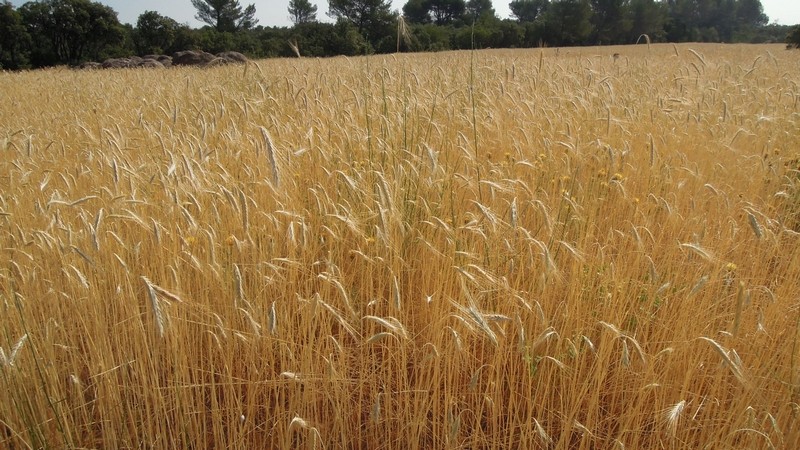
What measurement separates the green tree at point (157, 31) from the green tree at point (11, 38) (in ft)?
22.7

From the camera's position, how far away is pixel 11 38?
31.2m

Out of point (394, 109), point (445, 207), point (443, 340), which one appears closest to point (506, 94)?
point (394, 109)

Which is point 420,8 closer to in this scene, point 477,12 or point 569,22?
point 569,22

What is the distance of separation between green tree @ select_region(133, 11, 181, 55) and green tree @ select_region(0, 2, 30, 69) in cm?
691

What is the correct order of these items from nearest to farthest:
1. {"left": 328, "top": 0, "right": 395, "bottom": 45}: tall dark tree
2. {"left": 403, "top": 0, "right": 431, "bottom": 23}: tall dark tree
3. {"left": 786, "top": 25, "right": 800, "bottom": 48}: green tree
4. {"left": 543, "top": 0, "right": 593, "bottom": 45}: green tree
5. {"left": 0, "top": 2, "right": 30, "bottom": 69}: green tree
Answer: {"left": 328, "top": 0, "right": 395, "bottom": 45}: tall dark tree < {"left": 786, "top": 25, "right": 800, "bottom": 48}: green tree < {"left": 0, "top": 2, "right": 30, "bottom": 69}: green tree < {"left": 543, "top": 0, "right": 593, "bottom": 45}: green tree < {"left": 403, "top": 0, "right": 431, "bottom": 23}: tall dark tree

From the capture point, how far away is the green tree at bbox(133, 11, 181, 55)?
33.2 meters

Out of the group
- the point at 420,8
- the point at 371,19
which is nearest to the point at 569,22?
the point at 420,8

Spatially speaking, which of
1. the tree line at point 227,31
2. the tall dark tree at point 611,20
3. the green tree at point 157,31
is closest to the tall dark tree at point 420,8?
the tree line at point 227,31

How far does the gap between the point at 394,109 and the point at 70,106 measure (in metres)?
4.40

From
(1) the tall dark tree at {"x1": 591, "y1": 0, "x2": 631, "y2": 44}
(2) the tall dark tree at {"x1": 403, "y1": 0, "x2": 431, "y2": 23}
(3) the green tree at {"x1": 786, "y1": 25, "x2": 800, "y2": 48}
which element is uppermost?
(2) the tall dark tree at {"x1": 403, "y1": 0, "x2": 431, "y2": 23}

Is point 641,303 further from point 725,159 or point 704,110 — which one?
point 704,110

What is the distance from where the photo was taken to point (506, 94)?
166 inches

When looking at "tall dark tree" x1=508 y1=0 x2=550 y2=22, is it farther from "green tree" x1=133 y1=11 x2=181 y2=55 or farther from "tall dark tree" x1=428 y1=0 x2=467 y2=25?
"green tree" x1=133 y1=11 x2=181 y2=55

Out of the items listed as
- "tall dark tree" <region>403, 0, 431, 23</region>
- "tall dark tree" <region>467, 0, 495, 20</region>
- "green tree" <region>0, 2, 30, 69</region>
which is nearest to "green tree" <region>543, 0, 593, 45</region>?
"tall dark tree" <region>467, 0, 495, 20</region>
